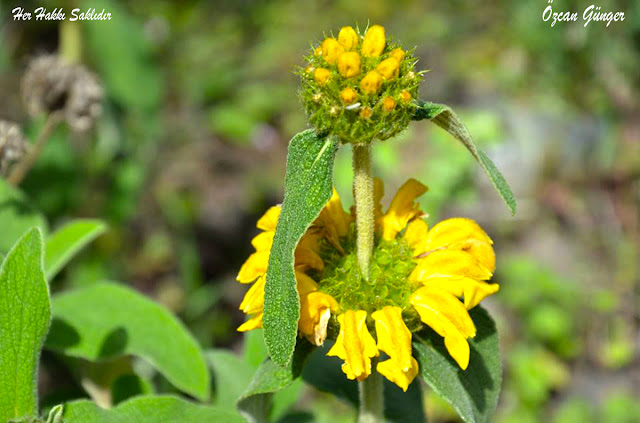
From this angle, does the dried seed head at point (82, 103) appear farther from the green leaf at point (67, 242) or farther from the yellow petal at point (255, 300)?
the yellow petal at point (255, 300)

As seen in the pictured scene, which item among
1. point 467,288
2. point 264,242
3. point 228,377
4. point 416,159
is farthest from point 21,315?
point 416,159

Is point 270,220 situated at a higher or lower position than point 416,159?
lower

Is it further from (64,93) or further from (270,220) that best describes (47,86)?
(270,220)

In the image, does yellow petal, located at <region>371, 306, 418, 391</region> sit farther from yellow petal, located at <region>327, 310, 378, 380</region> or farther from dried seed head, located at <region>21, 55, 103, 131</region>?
dried seed head, located at <region>21, 55, 103, 131</region>

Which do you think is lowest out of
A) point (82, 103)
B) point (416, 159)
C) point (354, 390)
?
point (354, 390)

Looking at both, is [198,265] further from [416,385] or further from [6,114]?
[416,385]

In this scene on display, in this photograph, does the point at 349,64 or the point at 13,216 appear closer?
the point at 349,64

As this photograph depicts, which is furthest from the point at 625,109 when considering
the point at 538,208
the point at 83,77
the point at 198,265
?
the point at 83,77

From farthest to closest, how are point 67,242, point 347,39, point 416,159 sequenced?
point 416,159 < point 67,242 < point 347,39
